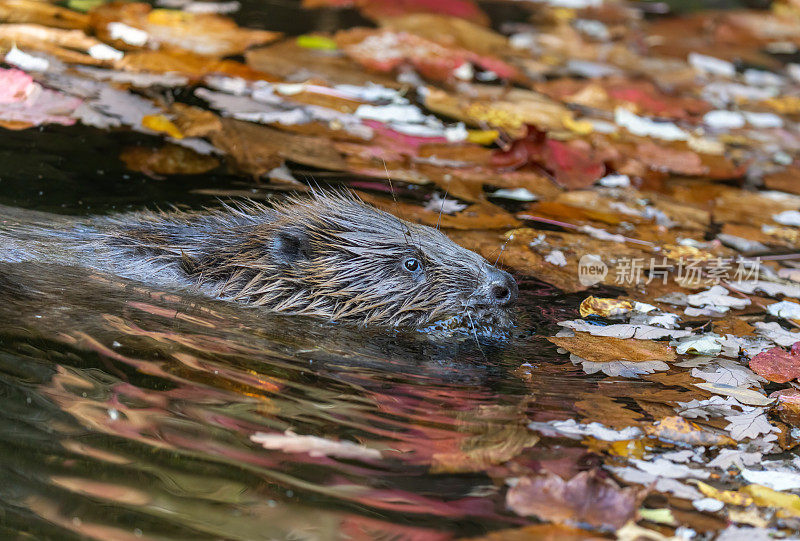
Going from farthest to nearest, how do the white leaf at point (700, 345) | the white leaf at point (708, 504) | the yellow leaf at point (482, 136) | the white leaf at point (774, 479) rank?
the yellow leaf at point (482, 136)
the white leaf at point (700, 345)
the white leaf at point (774, 479)
the white leaf at point (708, 504)

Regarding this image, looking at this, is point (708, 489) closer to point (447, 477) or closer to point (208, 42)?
point (447, 477)

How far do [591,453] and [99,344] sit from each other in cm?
199

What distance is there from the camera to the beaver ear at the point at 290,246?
4336 millimetres

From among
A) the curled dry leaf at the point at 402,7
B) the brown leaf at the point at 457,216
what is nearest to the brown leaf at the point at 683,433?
the brown leaf at the point at 457,216

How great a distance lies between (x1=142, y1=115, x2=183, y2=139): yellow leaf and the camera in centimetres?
589

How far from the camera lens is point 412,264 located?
4359 mm

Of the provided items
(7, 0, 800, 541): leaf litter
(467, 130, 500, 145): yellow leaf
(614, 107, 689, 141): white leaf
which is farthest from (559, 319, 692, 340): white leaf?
(614, 107, 689, 141): white leaf

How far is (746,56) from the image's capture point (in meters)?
9.50

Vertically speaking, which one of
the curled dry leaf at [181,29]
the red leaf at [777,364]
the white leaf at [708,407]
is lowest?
the red leaf at [777,364]

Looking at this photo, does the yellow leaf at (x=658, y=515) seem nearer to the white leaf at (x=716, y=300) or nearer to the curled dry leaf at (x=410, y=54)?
the white leaf at (x=716, y=300)

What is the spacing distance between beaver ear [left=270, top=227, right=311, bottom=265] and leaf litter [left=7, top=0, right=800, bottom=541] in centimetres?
113

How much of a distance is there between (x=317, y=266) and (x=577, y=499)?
6.14ft

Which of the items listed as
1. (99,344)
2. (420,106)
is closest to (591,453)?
(99,344)

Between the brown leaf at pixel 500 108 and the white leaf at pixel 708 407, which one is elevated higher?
the brown leaf at pixel 500 108
